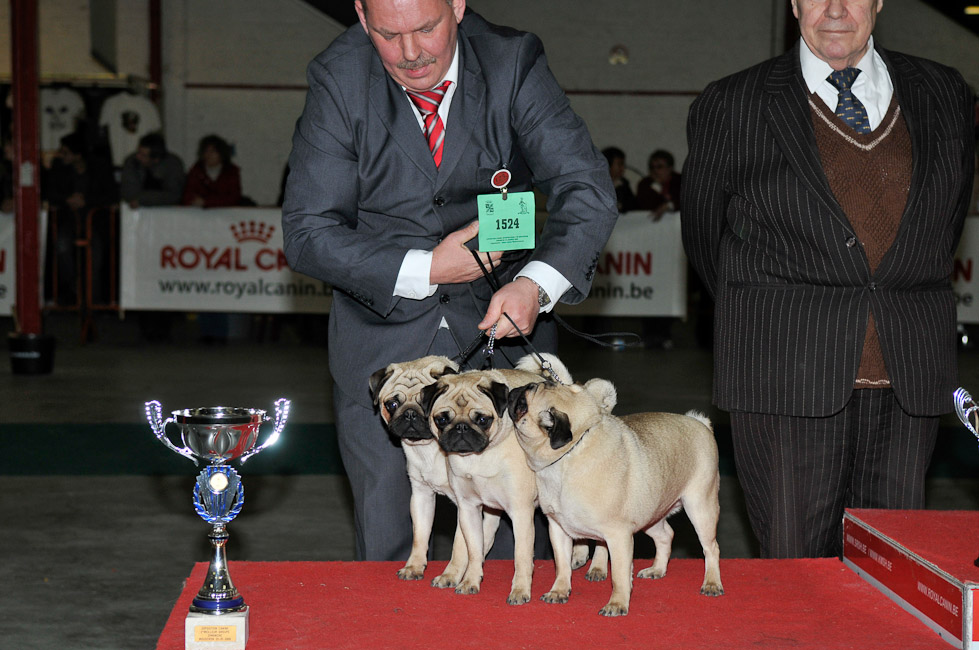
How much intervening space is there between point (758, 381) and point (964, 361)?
8550 mm

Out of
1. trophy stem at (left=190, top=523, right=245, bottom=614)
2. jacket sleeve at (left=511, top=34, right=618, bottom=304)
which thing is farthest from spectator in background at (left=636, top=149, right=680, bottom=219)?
trophy stem at (left=190, top=523, right=245, bottom=614)

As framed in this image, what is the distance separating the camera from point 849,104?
2549mm

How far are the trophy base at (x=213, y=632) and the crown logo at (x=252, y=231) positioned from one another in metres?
8.71

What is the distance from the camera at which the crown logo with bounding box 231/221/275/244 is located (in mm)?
10156

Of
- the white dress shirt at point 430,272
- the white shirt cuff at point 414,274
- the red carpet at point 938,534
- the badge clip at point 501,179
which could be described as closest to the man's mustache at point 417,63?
the white dress shirt at point 430,272

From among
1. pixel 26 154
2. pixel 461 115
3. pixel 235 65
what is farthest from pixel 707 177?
pixel 235 65

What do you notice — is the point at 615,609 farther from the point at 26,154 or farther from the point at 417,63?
the point at 26,154

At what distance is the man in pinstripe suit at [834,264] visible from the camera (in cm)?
250

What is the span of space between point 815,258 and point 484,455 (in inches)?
40.6

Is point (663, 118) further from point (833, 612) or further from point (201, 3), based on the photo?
point (833, 612)

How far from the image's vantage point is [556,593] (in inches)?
74.9

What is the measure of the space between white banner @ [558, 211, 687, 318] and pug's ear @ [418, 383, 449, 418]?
27.6 ft

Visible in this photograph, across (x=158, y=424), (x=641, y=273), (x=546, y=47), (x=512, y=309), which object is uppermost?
(x=546, y=47)

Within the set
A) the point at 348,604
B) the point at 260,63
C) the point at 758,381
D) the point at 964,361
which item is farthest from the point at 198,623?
the point at 260,63
